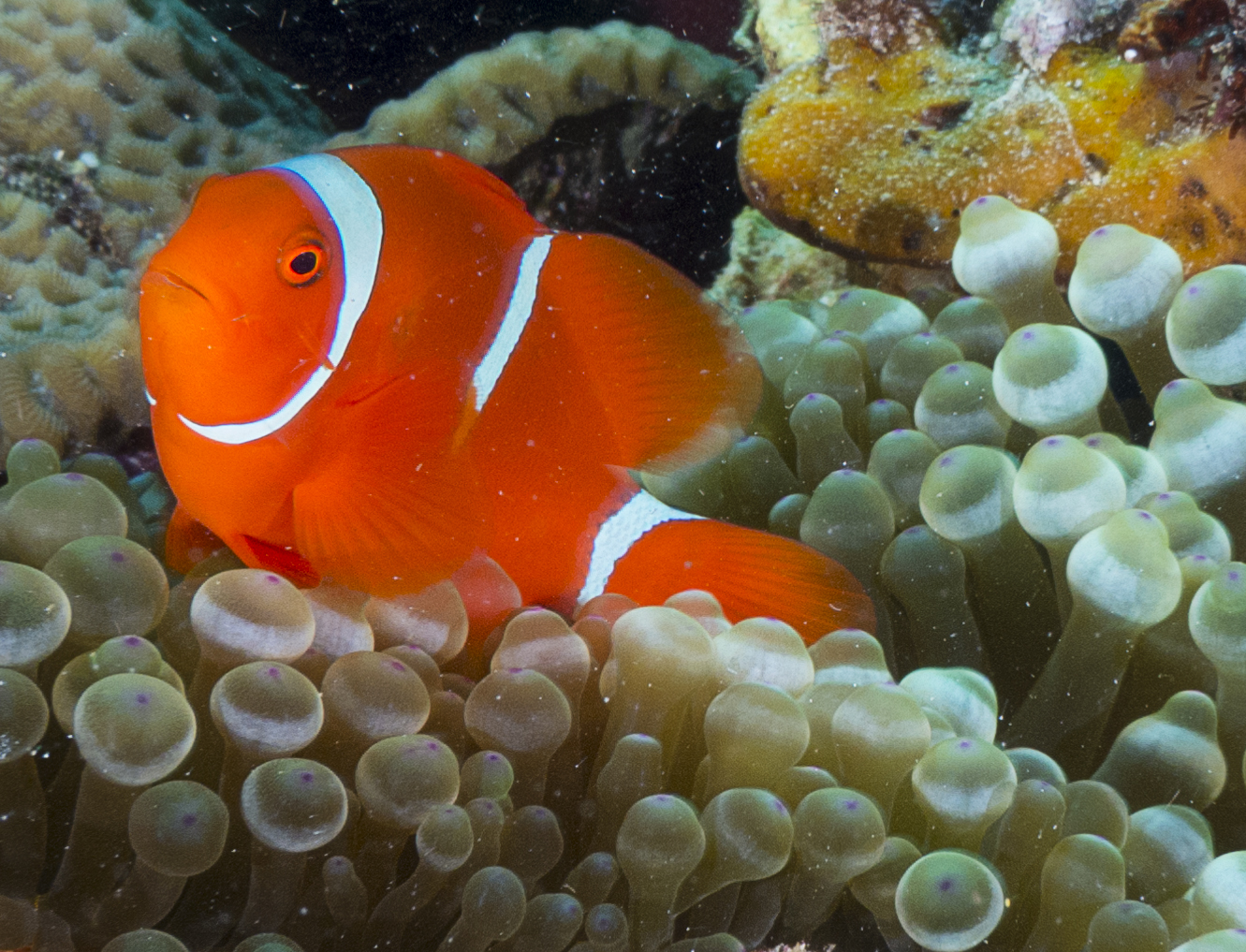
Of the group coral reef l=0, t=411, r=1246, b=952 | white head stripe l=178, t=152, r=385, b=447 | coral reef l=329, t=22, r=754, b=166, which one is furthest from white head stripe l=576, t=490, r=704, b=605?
coral reef l=329, t=22, r=754, b=166

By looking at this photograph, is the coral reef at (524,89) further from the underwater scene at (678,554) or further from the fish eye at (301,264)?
the fish eye at (301,264)

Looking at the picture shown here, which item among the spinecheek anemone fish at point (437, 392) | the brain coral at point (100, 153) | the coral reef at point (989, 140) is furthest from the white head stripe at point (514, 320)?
the brain coral at point (100, 153)

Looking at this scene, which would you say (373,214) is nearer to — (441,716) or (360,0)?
(441,716)

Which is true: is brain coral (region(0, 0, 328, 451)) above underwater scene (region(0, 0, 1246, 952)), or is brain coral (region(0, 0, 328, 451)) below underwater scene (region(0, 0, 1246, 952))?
below

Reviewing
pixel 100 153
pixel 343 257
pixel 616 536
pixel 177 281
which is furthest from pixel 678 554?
pixel 100 153

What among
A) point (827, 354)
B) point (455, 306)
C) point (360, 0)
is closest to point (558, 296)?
point (455, 306)

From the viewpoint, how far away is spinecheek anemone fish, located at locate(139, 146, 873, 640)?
3.00 feet

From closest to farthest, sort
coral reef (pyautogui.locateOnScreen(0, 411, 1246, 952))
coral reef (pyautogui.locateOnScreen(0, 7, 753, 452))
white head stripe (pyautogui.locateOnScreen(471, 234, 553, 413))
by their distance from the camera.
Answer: coral reef (pyautogui.locateOnScreen(0, 411, 1246, 952))
white head stripe (pyautogui.locateOnScreen(471, 234, 553, 413))
coral reef (pyautogui.locateOnScreen(0, 7, 753, 452))

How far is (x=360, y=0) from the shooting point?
7.56 ft

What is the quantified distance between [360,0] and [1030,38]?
4.84 ft

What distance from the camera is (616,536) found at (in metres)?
1.13

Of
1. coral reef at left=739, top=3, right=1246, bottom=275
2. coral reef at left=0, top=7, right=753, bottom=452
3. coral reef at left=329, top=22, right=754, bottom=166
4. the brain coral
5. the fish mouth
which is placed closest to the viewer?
the fish mouth

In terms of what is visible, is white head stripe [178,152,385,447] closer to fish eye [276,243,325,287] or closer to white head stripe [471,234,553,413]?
fish eye [276,243,325,287]

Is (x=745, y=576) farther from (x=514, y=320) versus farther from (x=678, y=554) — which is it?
(x=514, y=320)
